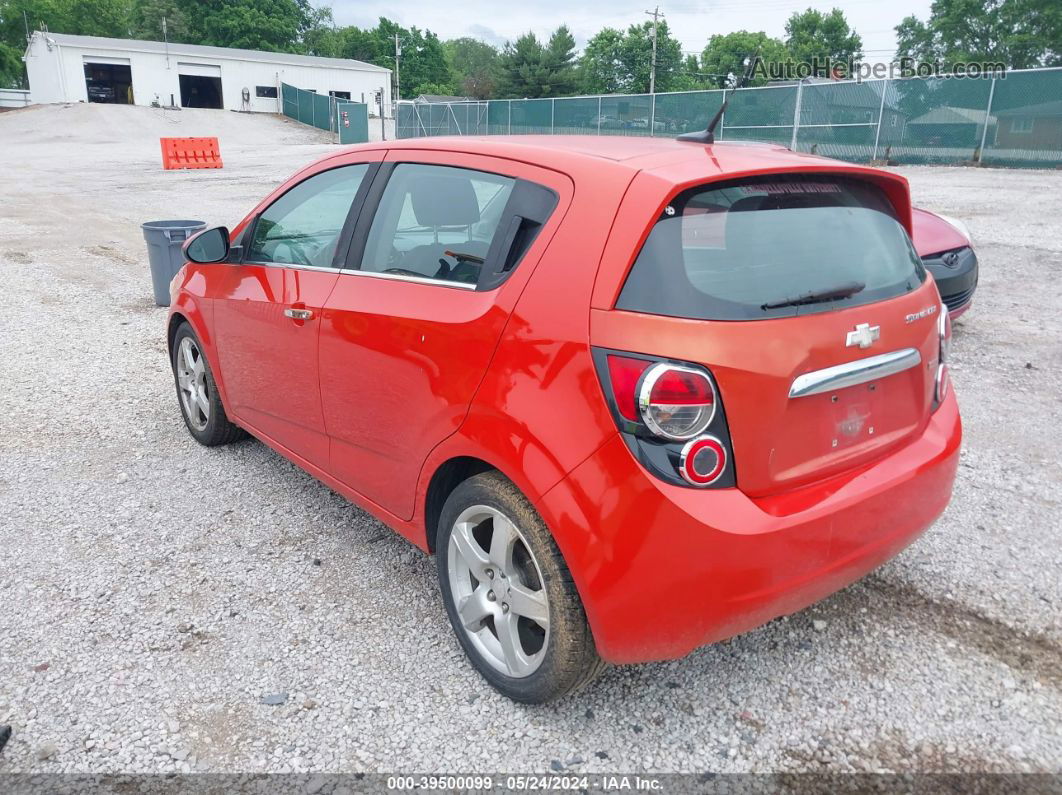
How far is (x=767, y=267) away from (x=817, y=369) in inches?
13.0

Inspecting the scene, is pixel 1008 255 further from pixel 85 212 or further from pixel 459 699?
pixel 85 212

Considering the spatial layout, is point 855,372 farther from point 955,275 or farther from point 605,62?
point 605,62

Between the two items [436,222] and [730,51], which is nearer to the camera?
[436,222]

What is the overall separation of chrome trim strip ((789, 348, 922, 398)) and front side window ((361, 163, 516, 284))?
1.07 m

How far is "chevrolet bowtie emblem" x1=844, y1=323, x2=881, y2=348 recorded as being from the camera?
239cm

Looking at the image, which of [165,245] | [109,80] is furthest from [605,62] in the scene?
[165,245]

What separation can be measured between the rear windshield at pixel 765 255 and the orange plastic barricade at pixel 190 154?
25513mm

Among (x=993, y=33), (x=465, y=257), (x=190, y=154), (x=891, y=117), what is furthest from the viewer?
(x=993, y=33)

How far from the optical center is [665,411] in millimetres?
2139

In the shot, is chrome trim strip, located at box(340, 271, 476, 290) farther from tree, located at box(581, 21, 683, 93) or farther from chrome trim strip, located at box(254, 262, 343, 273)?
tree, located at box(581, 21, 683, 93)

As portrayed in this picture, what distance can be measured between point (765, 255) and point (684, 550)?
2.95 feet

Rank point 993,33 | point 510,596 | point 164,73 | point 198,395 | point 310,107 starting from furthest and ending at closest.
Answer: point 993,33, point 164,73, point 310,107, point 198,395, point 510,596

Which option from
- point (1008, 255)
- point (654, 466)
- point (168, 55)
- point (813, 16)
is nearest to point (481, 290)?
point (654, 466)

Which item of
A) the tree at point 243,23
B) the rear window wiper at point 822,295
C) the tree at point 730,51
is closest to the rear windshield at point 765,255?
the rear window wiper at point 822,295
